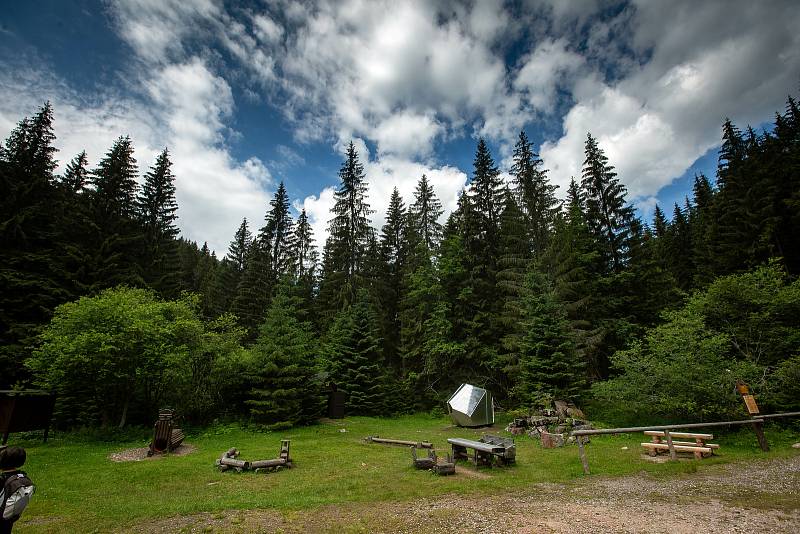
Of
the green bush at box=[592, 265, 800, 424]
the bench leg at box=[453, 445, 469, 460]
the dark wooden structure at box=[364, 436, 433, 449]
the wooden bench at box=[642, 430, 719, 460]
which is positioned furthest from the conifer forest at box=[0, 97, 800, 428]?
the bench leg at box=[453, 445, 469, 460]

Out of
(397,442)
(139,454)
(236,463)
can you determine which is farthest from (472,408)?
(139,454)

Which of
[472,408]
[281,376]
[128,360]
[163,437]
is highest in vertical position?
[128,360]

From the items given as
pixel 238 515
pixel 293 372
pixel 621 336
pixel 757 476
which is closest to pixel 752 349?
pixel 621 336

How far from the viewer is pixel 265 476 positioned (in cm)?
959

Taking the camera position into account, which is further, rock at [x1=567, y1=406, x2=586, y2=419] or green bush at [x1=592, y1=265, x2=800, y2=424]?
rock at [x1=567, y1=406, x2=586, y2=419]

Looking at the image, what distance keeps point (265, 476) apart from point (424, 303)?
60.4 ft

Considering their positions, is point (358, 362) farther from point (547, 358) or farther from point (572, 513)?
point (572, 513)

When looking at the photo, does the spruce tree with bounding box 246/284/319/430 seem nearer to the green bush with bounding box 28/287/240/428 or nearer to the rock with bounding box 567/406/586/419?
the green bush with bounding box 28/287/240/428

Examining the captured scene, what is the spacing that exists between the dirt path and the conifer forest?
681 centimetres

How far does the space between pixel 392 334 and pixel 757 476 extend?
2469 cm

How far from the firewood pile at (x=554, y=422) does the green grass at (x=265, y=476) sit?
0.91 meters

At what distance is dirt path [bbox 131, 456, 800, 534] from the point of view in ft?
18.0

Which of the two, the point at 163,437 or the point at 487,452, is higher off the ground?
the point at 163,437

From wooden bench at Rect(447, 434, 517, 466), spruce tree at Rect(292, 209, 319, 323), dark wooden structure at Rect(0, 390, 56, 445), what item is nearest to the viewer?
wooden bench at Rect(447, 434, 517, 466)
